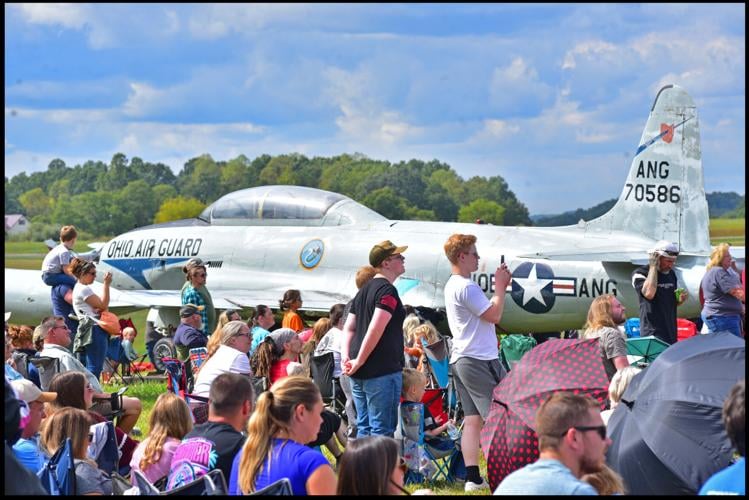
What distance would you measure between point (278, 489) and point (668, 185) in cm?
1275

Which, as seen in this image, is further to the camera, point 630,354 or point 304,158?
point 304,158

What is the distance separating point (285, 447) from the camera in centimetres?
449

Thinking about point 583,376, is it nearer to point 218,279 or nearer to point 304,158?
point 218,279

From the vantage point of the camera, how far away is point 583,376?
19.8 ft

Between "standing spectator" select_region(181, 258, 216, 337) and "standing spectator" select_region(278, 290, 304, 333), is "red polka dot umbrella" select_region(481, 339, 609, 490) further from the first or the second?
"standing spectator" select_region(181, 258, 216, 337)

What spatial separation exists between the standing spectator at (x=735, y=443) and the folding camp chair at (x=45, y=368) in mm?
5682

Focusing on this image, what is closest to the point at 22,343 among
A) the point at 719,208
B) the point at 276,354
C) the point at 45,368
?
the point at 45,368

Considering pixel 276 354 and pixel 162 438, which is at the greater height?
pixel 276 354

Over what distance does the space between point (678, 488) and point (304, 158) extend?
86033 mm

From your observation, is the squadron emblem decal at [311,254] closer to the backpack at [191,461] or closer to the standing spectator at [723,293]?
the standing spectator at [723,293]

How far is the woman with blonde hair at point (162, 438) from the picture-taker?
5.54 meters

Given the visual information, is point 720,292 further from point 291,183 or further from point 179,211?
point 291,183

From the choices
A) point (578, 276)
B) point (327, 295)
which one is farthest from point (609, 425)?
point (327, 295)

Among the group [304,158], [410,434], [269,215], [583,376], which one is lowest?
[410,434]
